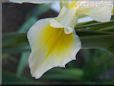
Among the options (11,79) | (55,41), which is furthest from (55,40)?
(11,79)

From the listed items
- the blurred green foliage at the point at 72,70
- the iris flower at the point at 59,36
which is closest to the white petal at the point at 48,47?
the iris flower at the point at 59,36

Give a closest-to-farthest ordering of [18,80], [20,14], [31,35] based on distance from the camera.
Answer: [31,35] → [18,80] → [20,14]

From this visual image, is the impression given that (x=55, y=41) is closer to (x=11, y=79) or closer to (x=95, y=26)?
(x=95, y=26)

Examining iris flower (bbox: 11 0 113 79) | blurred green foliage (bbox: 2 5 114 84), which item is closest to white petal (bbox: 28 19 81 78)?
iris flower (bbox: 11 0 113 79)

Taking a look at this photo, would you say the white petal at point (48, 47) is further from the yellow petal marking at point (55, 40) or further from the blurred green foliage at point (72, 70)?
the blurred green foliage at point (72, 70)

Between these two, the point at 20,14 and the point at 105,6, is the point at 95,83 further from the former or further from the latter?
the point at 105,6

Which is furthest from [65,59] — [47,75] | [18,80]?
[47,75]

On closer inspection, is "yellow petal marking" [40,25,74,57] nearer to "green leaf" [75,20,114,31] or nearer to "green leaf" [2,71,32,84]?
"green leaf" [75,20,114,31]
